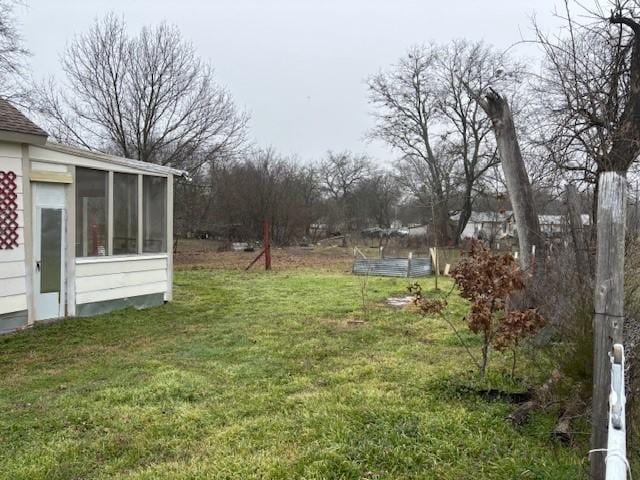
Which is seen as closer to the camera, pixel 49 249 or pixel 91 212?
pixel 49 249

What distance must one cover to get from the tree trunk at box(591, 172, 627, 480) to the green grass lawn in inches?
29.0

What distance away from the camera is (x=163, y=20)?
19.4 metres

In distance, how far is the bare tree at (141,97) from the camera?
62.0 ft

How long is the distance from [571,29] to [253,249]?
2314cm

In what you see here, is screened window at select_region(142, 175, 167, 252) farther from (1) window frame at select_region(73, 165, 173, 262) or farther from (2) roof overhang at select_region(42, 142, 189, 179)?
(2) roof overhang at select_region(42, 142, 189, 179)

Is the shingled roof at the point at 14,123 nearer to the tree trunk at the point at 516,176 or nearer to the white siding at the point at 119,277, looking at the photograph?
the white siding at the point at 119,277

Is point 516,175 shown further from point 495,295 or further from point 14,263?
point 14,263

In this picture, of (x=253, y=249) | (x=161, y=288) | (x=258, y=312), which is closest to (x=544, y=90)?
(x=258, y=312)

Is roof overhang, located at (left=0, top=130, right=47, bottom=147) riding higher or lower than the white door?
higher

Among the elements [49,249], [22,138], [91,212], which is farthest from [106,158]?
[49,249]

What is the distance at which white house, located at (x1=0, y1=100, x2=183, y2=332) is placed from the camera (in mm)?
6535

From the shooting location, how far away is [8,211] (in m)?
6.45

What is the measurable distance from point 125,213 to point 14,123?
225cm

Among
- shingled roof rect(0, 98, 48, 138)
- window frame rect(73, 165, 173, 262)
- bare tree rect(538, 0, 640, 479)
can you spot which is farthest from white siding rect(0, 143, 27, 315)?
bare tree rect(538, 0, 640, 479)
